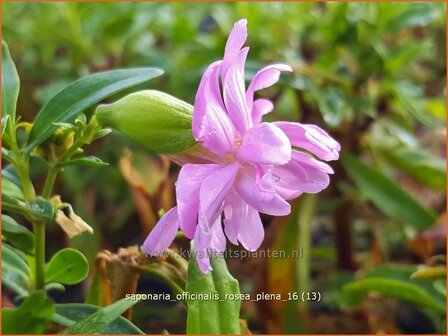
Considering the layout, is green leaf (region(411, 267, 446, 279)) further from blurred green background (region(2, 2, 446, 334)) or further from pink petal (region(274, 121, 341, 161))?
pink petal (region(274, 121, 341, 161))

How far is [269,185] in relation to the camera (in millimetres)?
435

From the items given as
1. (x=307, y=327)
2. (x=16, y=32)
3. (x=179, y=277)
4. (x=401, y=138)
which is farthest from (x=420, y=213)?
(x=16, y=32)

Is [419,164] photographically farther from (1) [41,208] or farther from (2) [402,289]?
(1) [41,208]

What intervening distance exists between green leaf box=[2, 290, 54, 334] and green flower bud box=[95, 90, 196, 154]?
0.49 feet

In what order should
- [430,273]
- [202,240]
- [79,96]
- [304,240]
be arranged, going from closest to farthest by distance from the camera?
[202,240], [79,96], [430,273], [304,240]

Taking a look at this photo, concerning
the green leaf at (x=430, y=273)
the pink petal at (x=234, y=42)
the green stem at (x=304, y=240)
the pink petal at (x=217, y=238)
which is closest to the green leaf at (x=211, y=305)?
the pink petal at (x=217, y=238)

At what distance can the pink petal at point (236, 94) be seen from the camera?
Result: 459 millimetres

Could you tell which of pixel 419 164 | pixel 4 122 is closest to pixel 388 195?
pixel 419 164

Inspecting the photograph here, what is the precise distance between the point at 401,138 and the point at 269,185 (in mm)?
588

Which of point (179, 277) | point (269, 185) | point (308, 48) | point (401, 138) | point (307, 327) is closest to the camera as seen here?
point (269, 185)

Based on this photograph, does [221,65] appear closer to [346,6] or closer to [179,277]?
[179,277]

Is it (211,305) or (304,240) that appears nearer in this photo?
(211,305)

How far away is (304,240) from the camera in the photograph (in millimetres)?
Result: 905

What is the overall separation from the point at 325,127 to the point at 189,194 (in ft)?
1.86
